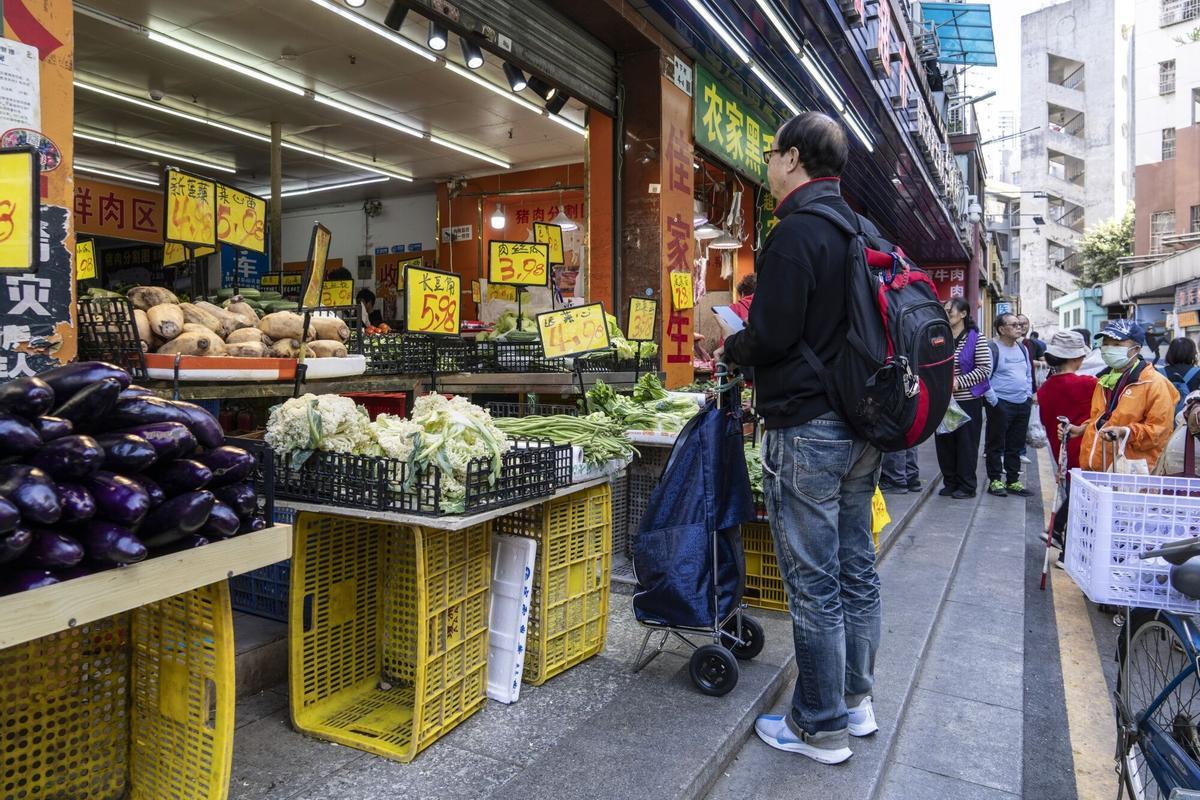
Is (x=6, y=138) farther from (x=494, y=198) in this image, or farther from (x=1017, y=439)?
(x=494, y=198)

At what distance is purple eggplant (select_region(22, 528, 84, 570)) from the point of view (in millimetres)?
1521

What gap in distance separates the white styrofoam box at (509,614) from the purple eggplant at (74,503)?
1.76 metres

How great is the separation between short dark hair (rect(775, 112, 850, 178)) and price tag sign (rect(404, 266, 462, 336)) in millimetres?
2017

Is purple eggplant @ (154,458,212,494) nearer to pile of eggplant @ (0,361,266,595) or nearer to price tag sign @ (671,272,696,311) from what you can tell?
pile of eggplant @ (0,361,266,595)

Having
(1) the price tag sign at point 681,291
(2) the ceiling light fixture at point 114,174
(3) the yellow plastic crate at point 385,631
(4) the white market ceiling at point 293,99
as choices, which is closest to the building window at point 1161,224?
(4) the white market ceiling at point 293,99

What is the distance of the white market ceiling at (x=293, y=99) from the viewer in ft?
23.4

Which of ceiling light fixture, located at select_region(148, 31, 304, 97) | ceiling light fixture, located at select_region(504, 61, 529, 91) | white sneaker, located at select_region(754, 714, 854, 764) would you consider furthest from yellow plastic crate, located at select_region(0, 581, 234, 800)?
ceiling light fixture, located at select_region(148, 31, 304, 97)

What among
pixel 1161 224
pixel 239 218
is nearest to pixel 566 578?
pixel 239 218

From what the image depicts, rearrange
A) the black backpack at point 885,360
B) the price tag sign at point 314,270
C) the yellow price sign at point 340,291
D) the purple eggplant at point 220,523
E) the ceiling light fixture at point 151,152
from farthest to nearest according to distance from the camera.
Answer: the ceiling light fixture at point 151,152
the yellow price sign at point 340,291
the price tag sign at point 314,270
the black backpack at point 885,360
the purple eggplant at point 220,523

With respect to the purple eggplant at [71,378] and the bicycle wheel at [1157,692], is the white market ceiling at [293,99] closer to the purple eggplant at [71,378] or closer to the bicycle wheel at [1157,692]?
the purple eggplant at [71,378]

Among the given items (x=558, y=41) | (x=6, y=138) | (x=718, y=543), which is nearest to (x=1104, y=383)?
(x=718, y=543)

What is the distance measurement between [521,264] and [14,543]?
504cm

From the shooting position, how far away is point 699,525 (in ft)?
10.4

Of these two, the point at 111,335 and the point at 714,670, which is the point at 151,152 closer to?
the point at 111,335
